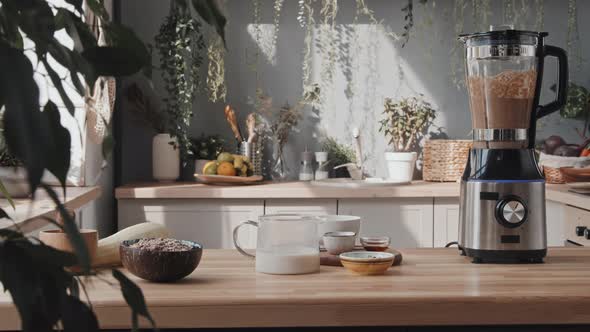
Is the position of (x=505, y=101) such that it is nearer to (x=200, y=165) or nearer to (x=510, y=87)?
(x=510, y=87)

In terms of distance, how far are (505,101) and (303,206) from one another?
6.67 ft

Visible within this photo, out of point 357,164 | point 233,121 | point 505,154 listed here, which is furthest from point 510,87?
point 233,121

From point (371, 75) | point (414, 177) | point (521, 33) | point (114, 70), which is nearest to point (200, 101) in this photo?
point (371, 75)

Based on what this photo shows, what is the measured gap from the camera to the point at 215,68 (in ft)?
14.8

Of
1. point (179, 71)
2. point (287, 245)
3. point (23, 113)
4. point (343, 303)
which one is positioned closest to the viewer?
point (23, 113)

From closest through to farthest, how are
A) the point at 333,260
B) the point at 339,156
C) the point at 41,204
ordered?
the point at 333,260 < the point at 41,204 < the point at 339,156

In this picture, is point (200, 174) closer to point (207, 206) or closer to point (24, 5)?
point (207, 206)

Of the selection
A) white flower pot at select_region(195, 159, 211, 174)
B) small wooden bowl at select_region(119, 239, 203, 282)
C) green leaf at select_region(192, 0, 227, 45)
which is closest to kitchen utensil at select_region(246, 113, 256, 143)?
white flower pot at select_region(195, 159, 211, 174)

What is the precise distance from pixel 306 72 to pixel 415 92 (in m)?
0.66

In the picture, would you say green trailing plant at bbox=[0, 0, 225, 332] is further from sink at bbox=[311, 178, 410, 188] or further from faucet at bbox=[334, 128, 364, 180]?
faucet at bbox=[334, 128, 364, 180]

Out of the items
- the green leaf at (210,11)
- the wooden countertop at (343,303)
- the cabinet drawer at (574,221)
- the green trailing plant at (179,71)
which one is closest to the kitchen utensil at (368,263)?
the wooden countertop at (343,303)

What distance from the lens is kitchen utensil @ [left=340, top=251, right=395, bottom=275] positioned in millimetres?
1679

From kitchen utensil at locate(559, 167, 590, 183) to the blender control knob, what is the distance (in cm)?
187

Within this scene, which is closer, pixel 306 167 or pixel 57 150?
pixel 57 150
